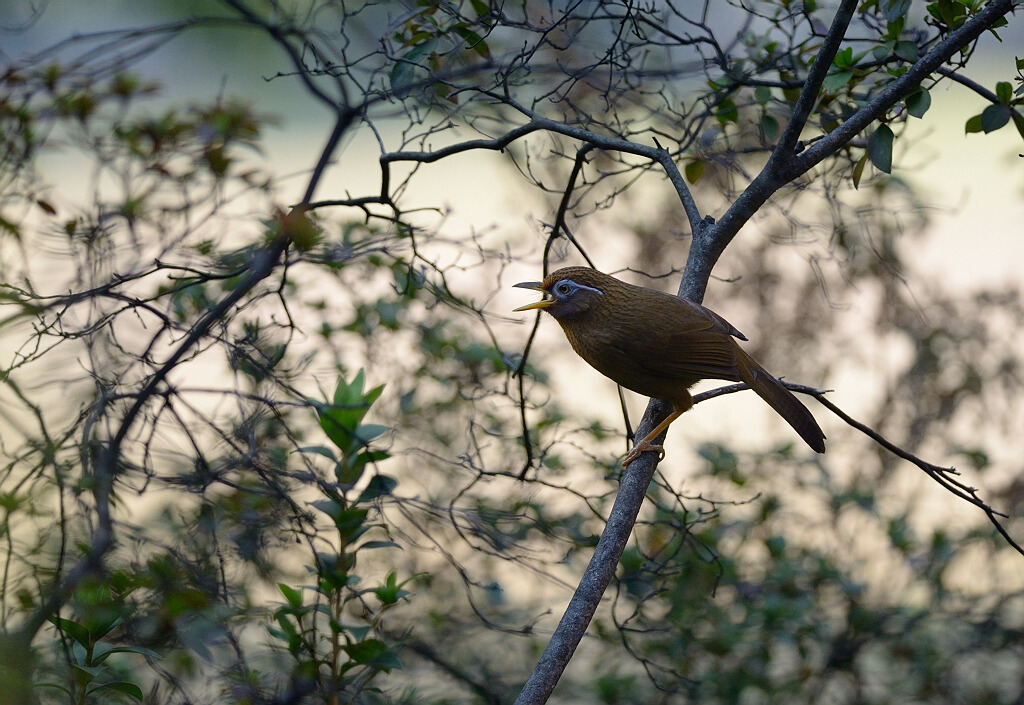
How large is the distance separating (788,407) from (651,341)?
0.49m

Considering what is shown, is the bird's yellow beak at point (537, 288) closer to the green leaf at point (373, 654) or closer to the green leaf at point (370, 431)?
the green leaf at point (370, 431)

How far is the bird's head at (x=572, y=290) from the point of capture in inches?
108

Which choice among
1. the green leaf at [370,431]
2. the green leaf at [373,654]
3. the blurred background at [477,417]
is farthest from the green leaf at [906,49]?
the green leaf at [373,654]

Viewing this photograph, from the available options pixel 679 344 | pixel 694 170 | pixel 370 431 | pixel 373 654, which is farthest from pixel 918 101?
pixel 373 654

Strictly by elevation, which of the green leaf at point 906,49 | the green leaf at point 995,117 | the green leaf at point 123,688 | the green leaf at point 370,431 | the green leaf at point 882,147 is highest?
the green leaf at point 906,49

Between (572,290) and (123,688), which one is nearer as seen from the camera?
(123,688)

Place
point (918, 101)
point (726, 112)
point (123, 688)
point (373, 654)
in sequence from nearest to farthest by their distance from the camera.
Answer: point (123, 688) < point (373, 654) < point (918, 101) < point (726, 112)

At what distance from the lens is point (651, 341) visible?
2.66 m

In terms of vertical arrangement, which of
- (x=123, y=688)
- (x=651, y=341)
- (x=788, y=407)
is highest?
(x=788, y=407)

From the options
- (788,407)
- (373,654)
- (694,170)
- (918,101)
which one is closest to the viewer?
(373,654)

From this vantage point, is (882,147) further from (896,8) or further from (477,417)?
(477,417)

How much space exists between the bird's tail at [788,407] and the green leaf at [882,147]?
2.29 feet

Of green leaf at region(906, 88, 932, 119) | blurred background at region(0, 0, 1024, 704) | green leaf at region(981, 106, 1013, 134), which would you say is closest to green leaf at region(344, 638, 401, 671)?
blurred background at region(0, 0, 1024, 704)

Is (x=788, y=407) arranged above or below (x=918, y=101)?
below
